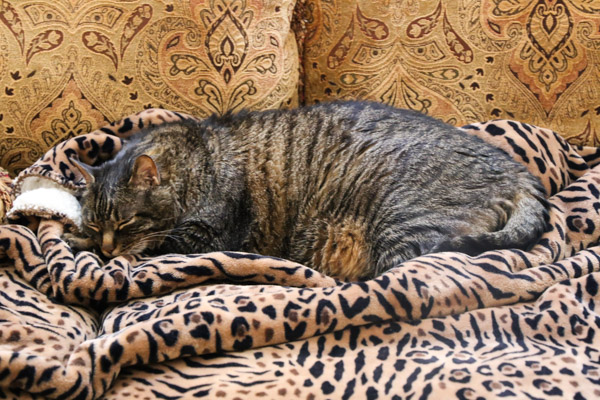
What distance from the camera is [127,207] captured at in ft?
5.32

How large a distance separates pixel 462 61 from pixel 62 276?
57.7 inches

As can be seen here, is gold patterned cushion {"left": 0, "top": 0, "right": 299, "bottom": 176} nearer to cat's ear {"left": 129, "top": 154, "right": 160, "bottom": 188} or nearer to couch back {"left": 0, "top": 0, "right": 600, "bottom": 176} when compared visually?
couch back {"left": 0, "top": 0, "right": 600, "bottom": 176}

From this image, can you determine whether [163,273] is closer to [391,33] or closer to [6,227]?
[6,227]

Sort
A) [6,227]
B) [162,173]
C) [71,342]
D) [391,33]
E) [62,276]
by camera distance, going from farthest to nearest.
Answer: [391,33] → [162,173] → [6,227] → [62,276] → [71,342]

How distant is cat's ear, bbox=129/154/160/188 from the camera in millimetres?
1592

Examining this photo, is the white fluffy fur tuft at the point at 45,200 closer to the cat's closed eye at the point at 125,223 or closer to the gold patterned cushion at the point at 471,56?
the cat's closed eye at the point at 125,223

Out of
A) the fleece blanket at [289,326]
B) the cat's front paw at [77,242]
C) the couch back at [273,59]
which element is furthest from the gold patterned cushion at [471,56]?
the cat's front paw at [77,242]

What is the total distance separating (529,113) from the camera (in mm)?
2023

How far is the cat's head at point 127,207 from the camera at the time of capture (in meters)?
1.60

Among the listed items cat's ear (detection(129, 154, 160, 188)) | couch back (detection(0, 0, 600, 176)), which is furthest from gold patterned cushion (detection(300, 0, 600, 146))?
cat's ear (detection(129, 154, 160, 188))

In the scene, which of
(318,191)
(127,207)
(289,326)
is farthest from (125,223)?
(289,326)

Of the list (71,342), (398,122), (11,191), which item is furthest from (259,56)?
(71,342)

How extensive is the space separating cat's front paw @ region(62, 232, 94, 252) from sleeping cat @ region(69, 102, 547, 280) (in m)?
0.02

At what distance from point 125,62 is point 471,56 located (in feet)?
3.87
